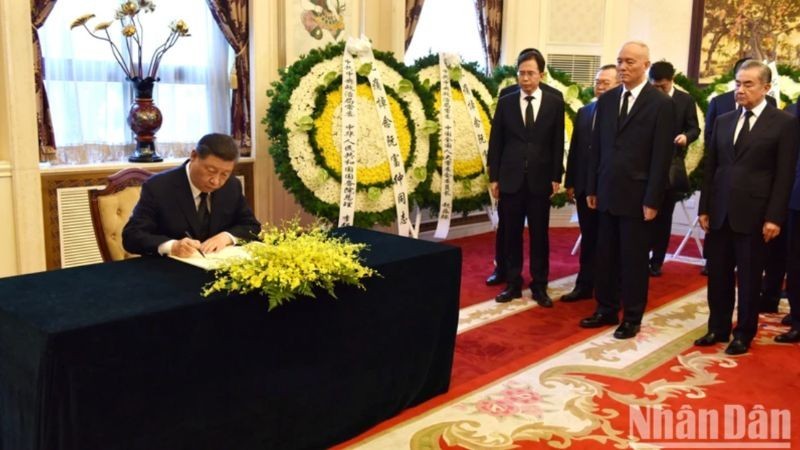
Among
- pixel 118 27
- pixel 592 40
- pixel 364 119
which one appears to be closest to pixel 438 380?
pixel 364 119

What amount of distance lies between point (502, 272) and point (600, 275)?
1104mm

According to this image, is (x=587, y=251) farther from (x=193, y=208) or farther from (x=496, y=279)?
(x=193, y=208)

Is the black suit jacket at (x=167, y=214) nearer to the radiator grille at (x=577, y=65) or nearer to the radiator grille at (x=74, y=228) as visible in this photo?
the radiator grille at (x=74, y=228)

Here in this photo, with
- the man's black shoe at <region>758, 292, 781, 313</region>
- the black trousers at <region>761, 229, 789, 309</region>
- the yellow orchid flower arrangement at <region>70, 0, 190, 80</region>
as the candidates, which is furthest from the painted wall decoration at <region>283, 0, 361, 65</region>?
the man's black shoe at <region>758, 292, 781, 313</region>

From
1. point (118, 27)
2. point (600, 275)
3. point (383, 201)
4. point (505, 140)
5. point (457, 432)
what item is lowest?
point (457, 432)

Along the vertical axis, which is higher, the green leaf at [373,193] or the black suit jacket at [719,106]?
the black suit jacket at [719,106]

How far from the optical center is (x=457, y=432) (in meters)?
2.76

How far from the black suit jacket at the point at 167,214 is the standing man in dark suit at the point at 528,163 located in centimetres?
218

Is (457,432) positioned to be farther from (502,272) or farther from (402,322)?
(502,272)

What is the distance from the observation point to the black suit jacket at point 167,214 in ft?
8.66

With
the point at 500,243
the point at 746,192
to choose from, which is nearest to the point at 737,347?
the point at 746,192

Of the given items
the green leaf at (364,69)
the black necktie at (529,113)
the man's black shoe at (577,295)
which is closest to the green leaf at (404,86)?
the green leaf at (364,69)

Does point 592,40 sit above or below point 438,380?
above

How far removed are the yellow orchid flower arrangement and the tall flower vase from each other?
65mm
